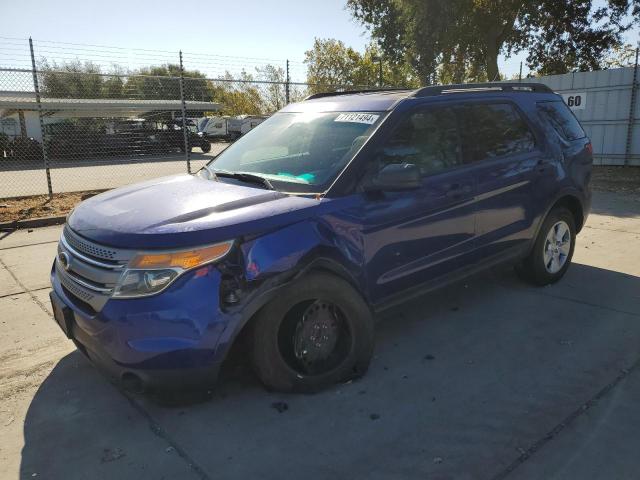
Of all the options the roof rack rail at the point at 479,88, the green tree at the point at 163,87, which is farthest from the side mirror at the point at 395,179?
the green tree at the point at 163,87

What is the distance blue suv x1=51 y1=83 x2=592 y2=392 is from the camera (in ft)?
8.64

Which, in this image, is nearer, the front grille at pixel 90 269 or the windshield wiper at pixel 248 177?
the front grille at pixel 90 269

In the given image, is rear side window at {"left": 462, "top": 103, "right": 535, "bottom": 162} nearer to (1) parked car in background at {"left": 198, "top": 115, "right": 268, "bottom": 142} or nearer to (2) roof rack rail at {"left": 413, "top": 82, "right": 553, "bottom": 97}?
(2) roof rack rail at {"left": 413, "top": 82, "right": 553, "bottom": 97}

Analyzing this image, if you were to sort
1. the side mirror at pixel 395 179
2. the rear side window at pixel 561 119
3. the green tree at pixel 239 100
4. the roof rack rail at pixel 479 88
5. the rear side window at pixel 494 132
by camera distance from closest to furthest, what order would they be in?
the side mirror at pixel 395 179
the roof rack rail at pixel 479 88
the rear side window at pixel 494 132
the rear side window at pixel 561 119
the green tree at pixel 239 100

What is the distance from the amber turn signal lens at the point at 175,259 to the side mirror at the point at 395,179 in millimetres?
1159

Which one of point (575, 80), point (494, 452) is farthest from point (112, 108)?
point (494, 452)

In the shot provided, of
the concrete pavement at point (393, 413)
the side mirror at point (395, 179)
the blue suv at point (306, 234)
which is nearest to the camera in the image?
the concrete pavement at point (393, 413)

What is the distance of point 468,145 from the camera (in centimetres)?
400

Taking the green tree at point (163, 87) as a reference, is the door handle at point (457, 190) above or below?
below

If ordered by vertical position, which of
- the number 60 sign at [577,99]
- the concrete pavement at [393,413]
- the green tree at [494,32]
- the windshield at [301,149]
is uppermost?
the green tree at [494,32]

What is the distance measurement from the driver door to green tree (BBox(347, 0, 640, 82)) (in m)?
16.9

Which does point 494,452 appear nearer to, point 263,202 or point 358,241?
point 358,241

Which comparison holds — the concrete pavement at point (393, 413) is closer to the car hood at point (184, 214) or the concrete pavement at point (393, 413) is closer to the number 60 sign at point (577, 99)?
the car hood at point (184, 214)

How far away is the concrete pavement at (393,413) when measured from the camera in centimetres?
253
